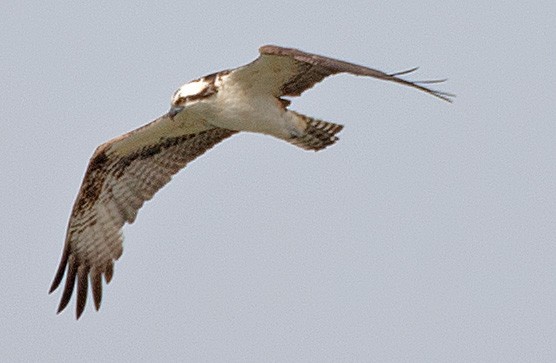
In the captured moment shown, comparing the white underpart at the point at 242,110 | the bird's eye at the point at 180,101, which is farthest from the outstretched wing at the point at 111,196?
the bird's eye at the point at 180,101

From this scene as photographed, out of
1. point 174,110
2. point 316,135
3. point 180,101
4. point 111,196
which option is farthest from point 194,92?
point 111,196

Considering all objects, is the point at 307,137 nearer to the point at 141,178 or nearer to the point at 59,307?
the point at 141,178

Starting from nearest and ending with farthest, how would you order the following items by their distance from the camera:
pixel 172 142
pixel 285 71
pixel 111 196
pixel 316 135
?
pixel 285 71 → pixel 316 135 → pixel 172 142 → pixel 111 196

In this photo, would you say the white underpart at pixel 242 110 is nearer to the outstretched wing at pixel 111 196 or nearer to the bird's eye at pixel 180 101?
the bird's eye at pixel 180 101

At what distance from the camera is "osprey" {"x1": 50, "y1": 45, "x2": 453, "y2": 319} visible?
10.7 m

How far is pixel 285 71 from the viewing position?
10562 millimetres

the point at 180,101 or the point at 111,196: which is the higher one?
the point at 180,101

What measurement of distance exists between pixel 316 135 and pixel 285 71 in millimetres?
957

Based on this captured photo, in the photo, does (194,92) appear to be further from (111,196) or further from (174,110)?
(111,196)

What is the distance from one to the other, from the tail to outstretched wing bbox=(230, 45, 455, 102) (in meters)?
0.43

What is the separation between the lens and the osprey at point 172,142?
35.0 feet

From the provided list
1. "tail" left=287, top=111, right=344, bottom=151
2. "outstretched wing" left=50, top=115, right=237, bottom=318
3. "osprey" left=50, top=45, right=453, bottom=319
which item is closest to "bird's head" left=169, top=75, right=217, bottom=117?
"osprey" left=50, top=45, right=453, bottom=319

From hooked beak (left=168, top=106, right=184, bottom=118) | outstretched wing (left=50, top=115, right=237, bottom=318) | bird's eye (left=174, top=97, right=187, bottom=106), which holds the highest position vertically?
bird's eye (left=174, top=97, right=187, bottom=106)

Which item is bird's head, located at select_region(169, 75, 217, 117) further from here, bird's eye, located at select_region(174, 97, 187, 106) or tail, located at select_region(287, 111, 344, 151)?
tail, located at select_region(287, 111, 344, 151)
